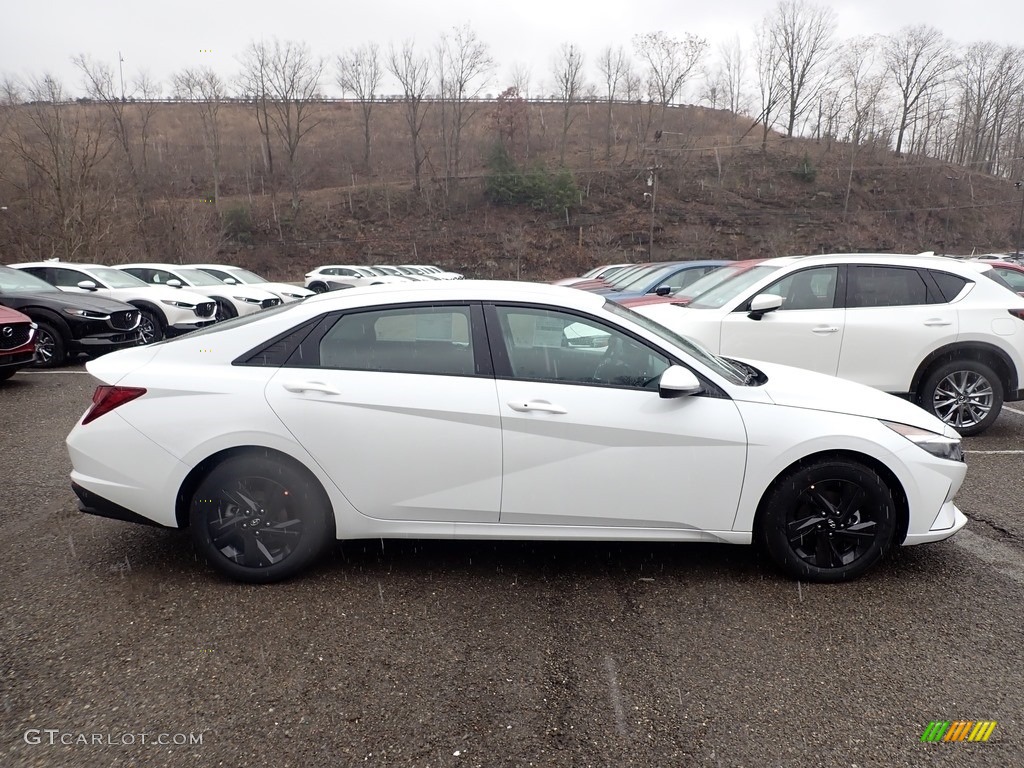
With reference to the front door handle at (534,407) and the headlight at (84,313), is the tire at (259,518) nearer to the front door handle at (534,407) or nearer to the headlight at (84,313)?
the front door handle at (534,407)

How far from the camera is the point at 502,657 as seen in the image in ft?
8.59

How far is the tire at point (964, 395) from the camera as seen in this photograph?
19.6 ft

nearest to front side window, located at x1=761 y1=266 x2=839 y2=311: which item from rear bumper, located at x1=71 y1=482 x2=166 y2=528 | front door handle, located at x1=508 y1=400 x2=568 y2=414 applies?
front door handle, located at x1=508 y1=400 x2=568 y2=414

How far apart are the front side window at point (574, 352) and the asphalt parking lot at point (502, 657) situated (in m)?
1.04

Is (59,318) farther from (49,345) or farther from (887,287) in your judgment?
(887,287)

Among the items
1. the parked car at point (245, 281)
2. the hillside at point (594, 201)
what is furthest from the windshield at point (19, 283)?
the hillside at point (594, 201)

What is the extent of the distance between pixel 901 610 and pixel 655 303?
15.7 ft

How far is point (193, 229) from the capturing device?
110ft

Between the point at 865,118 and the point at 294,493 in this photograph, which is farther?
the point at 865,118

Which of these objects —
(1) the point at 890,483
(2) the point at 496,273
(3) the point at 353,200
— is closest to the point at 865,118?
(2) the point at 496,273

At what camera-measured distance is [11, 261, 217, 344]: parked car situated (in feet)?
35.9

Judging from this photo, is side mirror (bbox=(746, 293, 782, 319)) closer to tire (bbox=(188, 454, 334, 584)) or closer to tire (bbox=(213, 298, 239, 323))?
tire (bbox=(188, 454, 334, 584))

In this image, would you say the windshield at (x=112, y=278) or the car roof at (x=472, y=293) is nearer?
the car roof at (x=472, y=293)

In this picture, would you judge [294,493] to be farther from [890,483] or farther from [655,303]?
[655,303]
